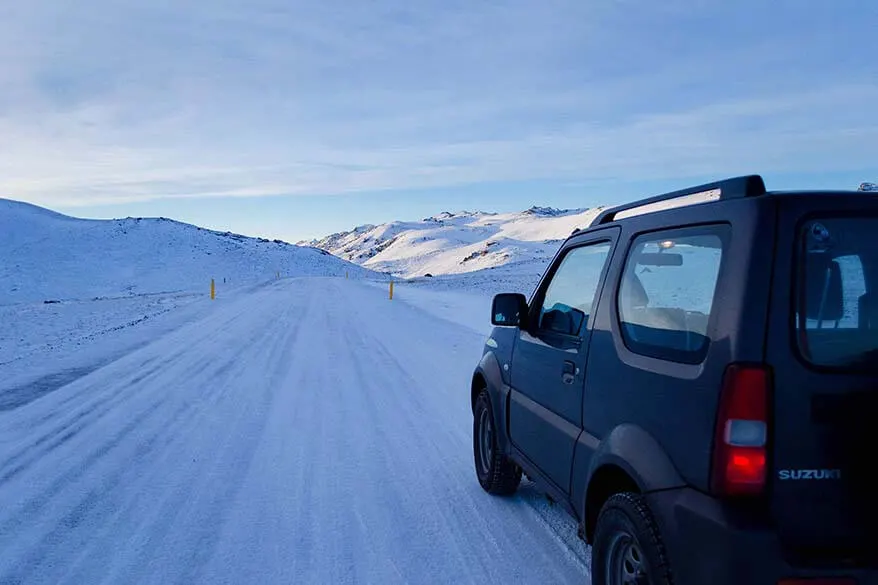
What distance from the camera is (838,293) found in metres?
2.84

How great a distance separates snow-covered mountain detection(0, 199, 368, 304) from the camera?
209 feet

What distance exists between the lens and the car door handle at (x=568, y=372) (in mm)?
3838

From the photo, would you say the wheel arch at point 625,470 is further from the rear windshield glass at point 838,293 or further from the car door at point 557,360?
the rear windshield glass at point 838,293

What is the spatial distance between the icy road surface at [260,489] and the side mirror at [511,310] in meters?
1.50

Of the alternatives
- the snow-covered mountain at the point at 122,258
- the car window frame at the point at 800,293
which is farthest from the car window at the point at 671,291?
the snow-covered mountain at the point at 122,258

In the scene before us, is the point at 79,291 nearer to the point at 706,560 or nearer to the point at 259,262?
the point at 259,262

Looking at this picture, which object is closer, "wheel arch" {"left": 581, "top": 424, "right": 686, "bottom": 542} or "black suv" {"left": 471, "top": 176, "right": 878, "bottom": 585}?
"black suv" {"left": 471, "top": 176, "right": 878, "bottom": 585}

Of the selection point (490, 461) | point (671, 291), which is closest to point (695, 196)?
point (671, 291)

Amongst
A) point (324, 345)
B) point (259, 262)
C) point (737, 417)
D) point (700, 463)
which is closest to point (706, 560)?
point (700, 463)

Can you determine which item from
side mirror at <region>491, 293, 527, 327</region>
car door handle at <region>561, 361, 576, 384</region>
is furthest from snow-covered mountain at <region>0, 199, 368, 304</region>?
car door handle at <region>561, 361, 576, 384</region>

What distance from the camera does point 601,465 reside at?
330 centimetres

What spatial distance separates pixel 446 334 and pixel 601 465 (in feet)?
45.8

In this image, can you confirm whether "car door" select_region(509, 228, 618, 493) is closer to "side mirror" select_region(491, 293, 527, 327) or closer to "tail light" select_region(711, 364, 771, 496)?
"side mirror" select_region(491, 293, 527, 327)

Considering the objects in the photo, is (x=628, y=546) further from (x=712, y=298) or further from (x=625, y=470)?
(x=712, y=298)
